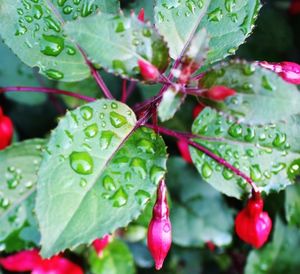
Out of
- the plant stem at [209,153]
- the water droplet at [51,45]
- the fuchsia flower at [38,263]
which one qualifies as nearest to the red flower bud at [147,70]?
the plant stem at [209,153]

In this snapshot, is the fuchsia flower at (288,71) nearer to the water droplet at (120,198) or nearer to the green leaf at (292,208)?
the water droplet at (120,198)

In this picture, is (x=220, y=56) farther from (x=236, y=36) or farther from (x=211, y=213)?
(x=211, y=213)

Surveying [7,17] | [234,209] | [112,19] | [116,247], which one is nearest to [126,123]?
[112,19]

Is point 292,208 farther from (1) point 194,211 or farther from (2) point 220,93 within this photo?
(2) point 220,93

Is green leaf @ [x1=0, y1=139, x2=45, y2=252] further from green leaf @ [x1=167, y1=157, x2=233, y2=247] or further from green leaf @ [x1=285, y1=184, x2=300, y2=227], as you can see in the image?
green leaf @ [x1=285, y1=184, x2=300, y2=227]

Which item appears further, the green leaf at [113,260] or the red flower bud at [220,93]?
the green leaf at [113,260]

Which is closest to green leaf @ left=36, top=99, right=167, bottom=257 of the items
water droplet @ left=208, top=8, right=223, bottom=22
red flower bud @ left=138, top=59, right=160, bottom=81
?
red flower bud @ left=138, top=59, right=160, bottom=81

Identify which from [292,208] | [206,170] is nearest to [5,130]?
[206,170]
